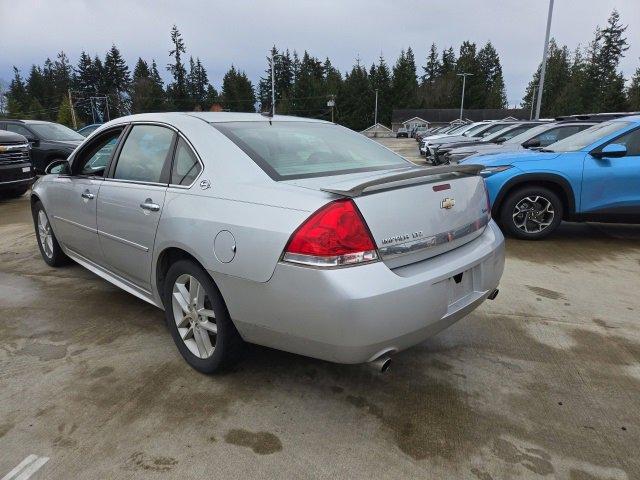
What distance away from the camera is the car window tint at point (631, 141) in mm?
5641

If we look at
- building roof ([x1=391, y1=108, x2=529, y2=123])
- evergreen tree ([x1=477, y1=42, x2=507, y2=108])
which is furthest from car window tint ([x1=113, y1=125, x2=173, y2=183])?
evergreen tree ([x1=477, y1=42, x2=507, y2=108])

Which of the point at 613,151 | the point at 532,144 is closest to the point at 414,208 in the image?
→ the point at 613,151

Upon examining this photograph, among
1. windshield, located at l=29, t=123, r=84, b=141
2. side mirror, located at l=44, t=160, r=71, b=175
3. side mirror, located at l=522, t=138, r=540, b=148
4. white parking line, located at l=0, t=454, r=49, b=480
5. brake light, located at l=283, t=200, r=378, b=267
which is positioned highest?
windshield, located at l=29, t=123, r=84, b=141

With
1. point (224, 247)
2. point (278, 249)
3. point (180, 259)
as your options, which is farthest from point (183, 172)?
point (278, 249)

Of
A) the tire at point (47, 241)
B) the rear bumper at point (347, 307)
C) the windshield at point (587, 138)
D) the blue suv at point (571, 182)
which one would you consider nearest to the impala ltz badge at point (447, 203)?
the rear bumper at point (347, 307)

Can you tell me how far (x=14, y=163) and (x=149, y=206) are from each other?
336 inches

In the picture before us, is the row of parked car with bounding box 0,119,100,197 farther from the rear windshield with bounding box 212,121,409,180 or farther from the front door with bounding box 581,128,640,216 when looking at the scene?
the front door with bounding box 581,128,640,216

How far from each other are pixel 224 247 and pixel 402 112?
9226 cm

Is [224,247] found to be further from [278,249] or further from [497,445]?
[497,445]

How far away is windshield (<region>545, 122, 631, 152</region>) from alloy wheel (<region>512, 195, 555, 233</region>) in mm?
771

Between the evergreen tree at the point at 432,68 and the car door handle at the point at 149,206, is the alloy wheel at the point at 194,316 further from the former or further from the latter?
the evergreen tree at the point at 432,68

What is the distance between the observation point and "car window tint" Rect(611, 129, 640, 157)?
5.64 metres

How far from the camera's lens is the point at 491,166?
6090 millimetres

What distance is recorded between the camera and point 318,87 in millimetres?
93688
